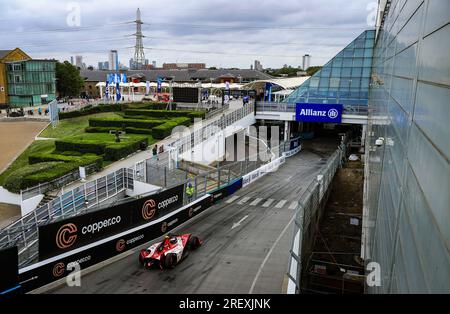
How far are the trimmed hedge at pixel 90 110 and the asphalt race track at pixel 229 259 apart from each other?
116 ft

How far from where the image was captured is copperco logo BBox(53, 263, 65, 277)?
14.1 m

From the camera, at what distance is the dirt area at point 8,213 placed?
2157 cm

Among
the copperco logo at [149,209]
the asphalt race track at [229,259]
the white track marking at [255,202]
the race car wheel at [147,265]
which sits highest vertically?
the copperco logo at [149,209]

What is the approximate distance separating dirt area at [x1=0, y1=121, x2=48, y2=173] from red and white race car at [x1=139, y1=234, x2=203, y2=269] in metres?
22.0

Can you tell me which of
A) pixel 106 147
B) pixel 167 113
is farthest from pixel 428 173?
pixel 167 113

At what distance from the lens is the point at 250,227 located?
20719 millimetres

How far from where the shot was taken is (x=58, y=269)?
1427 cm

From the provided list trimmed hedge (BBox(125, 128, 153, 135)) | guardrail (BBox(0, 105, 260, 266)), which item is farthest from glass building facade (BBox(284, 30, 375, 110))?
guardrail (BBox(0, 105, 260, 266))

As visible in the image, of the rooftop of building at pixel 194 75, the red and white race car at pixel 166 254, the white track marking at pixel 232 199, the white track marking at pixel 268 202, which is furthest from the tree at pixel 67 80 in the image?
the red and white race car at pixel 166 254

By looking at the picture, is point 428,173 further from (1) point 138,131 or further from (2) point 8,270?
(1) point 138,131

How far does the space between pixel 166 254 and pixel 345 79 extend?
130 ft

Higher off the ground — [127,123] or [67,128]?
[127,123]

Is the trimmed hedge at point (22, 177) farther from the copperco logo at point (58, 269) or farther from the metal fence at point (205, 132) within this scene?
the copperco logo at point (58, 269)

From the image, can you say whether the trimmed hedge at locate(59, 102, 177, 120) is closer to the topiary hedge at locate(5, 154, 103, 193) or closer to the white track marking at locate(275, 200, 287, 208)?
the topiary hedge at locate(5, 154, 103, 193)
